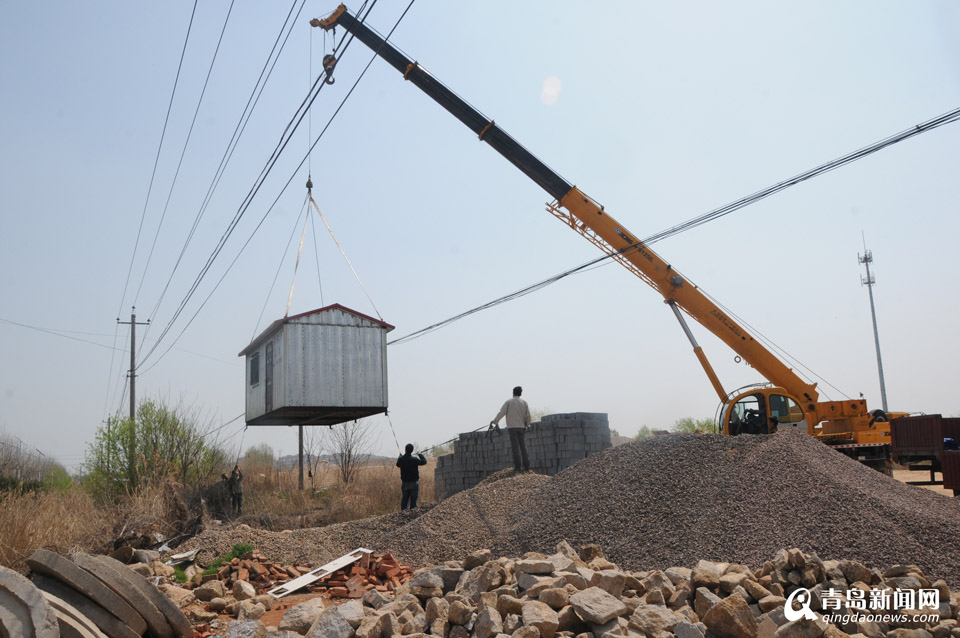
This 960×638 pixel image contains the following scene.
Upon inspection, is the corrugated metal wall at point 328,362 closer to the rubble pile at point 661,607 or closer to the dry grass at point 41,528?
the dry grass at point 41,528

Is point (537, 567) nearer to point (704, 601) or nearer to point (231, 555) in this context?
point (704, 601)

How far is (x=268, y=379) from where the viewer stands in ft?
49.4

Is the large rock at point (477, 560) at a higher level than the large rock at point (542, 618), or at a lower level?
higher

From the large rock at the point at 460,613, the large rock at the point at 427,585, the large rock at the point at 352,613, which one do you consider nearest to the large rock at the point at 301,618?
the large rock at the point at 352,613

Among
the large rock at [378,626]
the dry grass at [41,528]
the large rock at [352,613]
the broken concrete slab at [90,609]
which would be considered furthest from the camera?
Result: the dry grass at [41,528]

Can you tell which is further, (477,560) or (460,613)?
(477,560)

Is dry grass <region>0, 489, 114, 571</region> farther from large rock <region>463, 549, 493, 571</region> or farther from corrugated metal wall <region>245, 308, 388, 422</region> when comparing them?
large rock <region>463, 549, 493, 571</region>

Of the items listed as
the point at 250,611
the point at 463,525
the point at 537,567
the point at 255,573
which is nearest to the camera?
the point at 537,567

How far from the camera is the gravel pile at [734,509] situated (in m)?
7.72

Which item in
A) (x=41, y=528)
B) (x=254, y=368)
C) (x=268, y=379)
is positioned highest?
(x=254, y=368)

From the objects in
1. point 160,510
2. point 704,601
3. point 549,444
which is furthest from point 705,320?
point 160,510

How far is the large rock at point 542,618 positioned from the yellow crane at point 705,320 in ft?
32.5

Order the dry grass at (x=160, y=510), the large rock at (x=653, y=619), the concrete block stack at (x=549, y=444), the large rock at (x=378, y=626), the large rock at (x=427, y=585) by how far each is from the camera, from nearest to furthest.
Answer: the large rock at (x=653, y=619) → the large rock at (x=378, y=626) → the large rock at (x=427, y=585) → the dry grass at (x=160, y=510) → the concrete block stack at (x=549, y=444)

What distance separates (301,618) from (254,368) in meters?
10.8
